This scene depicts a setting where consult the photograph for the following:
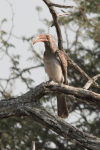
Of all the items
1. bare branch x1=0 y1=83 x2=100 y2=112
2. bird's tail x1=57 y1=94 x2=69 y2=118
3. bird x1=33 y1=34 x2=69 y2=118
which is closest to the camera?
bare branch x1=0 y1=83 x2=100 y2=112

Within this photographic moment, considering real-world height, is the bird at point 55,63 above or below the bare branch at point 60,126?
above

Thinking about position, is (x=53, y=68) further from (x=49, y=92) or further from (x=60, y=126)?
(x=60, y=126)

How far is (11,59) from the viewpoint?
18.7 feet

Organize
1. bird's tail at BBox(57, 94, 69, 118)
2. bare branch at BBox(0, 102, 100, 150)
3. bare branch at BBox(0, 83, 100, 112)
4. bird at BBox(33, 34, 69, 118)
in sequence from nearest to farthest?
1. bare branch at BBox(0, 102, 100, 150)
2. bare branch at BBox(0, 83, 100, 112)
3. bird's tail at BBox(57, 94, 69, 118)
4. bird at BBox(33, 34, 69, 118)

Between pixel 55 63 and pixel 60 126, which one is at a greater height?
pixel 55 63

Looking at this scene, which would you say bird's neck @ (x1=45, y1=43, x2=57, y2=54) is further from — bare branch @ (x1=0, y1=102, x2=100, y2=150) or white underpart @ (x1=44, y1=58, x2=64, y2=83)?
bare branch @ (x1=0, y1=102, x2=100, y2=150)

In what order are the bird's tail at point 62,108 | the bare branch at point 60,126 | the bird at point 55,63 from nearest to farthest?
the bare branch at point 60,126
the bird's tail at point 62,108
the bird at point 55,63

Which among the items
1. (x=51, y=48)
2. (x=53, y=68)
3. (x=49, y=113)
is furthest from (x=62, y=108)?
(x=49, y=113)

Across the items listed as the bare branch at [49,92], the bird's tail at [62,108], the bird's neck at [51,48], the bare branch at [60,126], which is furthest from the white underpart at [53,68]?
the bare branch at [60,126]

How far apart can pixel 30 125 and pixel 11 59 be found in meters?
2.40

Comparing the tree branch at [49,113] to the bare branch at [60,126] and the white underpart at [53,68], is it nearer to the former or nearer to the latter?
the bare branch at [60,126]

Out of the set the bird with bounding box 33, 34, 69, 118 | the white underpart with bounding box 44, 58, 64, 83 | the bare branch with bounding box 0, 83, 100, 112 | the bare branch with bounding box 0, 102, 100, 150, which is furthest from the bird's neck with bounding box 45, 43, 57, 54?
the bare branch with bounding box 0, 102, 100, 150

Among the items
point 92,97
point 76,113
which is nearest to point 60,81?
point 92,97

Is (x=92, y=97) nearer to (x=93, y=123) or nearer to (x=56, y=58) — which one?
(x=56, y=58)
